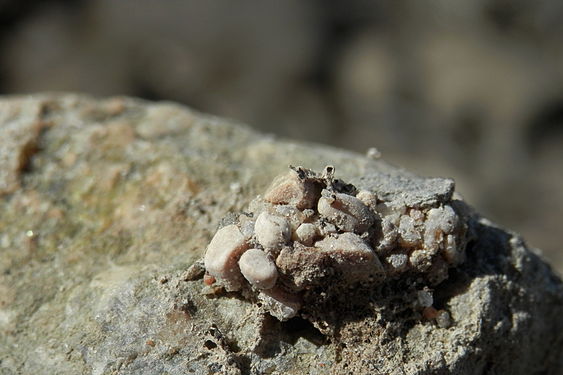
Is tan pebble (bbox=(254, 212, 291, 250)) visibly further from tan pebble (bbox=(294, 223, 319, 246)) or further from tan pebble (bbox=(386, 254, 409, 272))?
tan pebble (bbox=(386, 254, 409, 272))

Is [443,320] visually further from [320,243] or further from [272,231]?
[272,231]

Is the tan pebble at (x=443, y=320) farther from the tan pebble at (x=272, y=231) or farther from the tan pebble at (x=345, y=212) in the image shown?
the tan pebble at (x=272, y=231)

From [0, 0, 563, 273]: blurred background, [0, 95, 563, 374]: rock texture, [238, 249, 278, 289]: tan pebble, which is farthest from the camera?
[0, 0, 563, 273]: blurred background

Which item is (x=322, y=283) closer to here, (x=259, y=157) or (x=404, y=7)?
(x=259, y=157)

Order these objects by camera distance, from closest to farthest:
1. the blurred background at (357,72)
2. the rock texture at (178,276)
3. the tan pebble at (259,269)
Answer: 1. the tan pebble at (259,269)
2. the rock texture at (178,276)
3. the blurred background at (357,72)

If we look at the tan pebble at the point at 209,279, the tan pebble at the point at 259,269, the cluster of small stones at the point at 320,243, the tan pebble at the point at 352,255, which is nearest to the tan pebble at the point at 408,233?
the cluster of small stones at the point at 320,243

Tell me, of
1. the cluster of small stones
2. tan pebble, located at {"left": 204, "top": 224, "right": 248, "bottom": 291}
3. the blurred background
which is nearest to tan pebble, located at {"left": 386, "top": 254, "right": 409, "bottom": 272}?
the cluster of small stones
